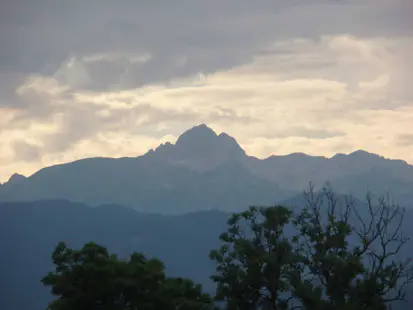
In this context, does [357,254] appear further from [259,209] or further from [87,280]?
[87,280]

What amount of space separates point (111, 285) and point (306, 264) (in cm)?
1428

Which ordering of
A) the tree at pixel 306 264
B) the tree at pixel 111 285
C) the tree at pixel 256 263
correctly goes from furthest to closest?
the tree at pixel 256 263 → the tree at pixel 306 264 → the tree at pixel 111 285

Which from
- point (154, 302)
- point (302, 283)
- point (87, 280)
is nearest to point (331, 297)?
point (302, 283)

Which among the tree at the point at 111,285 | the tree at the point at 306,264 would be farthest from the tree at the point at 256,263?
the tree at the point at 111,285

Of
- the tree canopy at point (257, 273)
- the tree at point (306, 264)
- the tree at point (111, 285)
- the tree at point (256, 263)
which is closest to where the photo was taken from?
the tree at point (111, 285)

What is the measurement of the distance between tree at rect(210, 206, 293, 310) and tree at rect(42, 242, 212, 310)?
390 centimetres

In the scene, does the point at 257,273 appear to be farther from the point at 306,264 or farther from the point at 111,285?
the point at 111,285

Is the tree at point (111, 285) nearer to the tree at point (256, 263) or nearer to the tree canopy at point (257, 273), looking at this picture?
the tree canopy at point (257, 273)

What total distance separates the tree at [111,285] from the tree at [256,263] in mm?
3899

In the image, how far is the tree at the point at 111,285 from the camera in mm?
39781

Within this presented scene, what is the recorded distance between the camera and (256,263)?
153 ft

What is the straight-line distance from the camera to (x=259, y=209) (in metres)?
49.9

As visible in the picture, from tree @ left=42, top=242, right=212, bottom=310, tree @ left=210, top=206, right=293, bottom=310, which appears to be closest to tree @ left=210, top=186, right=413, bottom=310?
tree @ left=210, top=206, right=293, bottom=310

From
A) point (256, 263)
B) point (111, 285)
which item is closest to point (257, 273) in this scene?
point (256, 263)
